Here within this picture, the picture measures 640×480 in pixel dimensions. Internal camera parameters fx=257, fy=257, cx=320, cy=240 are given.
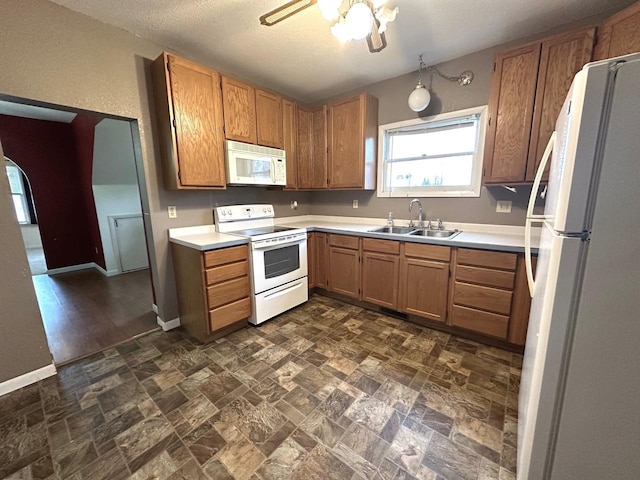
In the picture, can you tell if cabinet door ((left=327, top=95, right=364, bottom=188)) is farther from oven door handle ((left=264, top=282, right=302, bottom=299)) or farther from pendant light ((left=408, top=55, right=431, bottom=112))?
oven door handle ((left=264, top=282, right=302, bottom=299))

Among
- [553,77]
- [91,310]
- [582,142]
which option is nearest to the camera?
[582,142]

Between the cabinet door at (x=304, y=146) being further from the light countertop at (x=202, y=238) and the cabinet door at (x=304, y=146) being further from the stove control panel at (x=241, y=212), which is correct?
the light countertop at (x=202, y=238)

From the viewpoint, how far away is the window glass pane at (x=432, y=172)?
→ 268 cm

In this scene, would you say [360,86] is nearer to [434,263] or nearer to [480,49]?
[480,49]

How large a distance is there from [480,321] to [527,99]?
1791mm

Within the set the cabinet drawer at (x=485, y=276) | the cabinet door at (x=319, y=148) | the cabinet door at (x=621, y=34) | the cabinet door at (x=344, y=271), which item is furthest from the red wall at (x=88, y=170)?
the cabinet door at (x=621, y=34)

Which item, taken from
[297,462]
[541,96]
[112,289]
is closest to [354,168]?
[541,96]

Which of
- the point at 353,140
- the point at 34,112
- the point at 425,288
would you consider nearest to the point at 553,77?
the point at 353,140

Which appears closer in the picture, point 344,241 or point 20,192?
point 344,241

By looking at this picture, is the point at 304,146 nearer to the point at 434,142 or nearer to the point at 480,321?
the point at 434,142

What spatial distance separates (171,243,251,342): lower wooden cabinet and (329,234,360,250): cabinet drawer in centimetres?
104

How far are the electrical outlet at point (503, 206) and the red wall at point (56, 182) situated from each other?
559cm

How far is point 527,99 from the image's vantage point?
6.47ft

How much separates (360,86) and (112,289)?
4316mm
